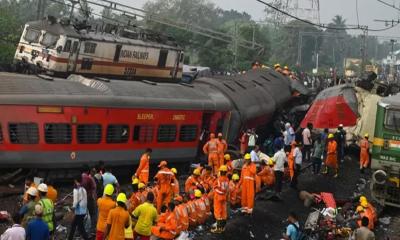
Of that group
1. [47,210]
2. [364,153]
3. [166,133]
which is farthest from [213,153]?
[47,210]

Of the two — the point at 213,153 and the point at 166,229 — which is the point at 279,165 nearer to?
the point at 213,153

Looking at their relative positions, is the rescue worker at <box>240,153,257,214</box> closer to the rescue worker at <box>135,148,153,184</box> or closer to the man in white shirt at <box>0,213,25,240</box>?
the rescue worker at <box>135,148,153,184</box>

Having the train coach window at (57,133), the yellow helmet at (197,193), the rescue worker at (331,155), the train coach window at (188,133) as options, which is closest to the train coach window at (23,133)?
the train coach window at (57,133)

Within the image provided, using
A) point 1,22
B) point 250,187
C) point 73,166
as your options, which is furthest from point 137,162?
point 1,22

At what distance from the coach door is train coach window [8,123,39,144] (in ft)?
23.8

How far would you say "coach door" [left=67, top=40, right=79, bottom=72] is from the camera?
73.5 feet

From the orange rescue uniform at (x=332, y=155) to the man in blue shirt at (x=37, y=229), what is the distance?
1254cm

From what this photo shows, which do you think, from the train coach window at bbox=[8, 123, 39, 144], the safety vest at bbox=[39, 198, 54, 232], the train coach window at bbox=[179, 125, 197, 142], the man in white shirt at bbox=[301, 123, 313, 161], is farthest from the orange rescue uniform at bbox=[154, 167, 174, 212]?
the man in white shirt at bbox=[301, 123, 313, 161]

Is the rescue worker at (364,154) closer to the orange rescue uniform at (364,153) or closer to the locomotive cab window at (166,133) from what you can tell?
the orange rescue uniform at (364,153)

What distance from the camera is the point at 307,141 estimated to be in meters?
22.1

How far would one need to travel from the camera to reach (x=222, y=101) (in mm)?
22344

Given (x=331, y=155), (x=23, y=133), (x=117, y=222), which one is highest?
(x=23, y=133)

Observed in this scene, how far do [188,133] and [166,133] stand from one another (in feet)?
3.73

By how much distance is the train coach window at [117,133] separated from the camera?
17.5 metres
